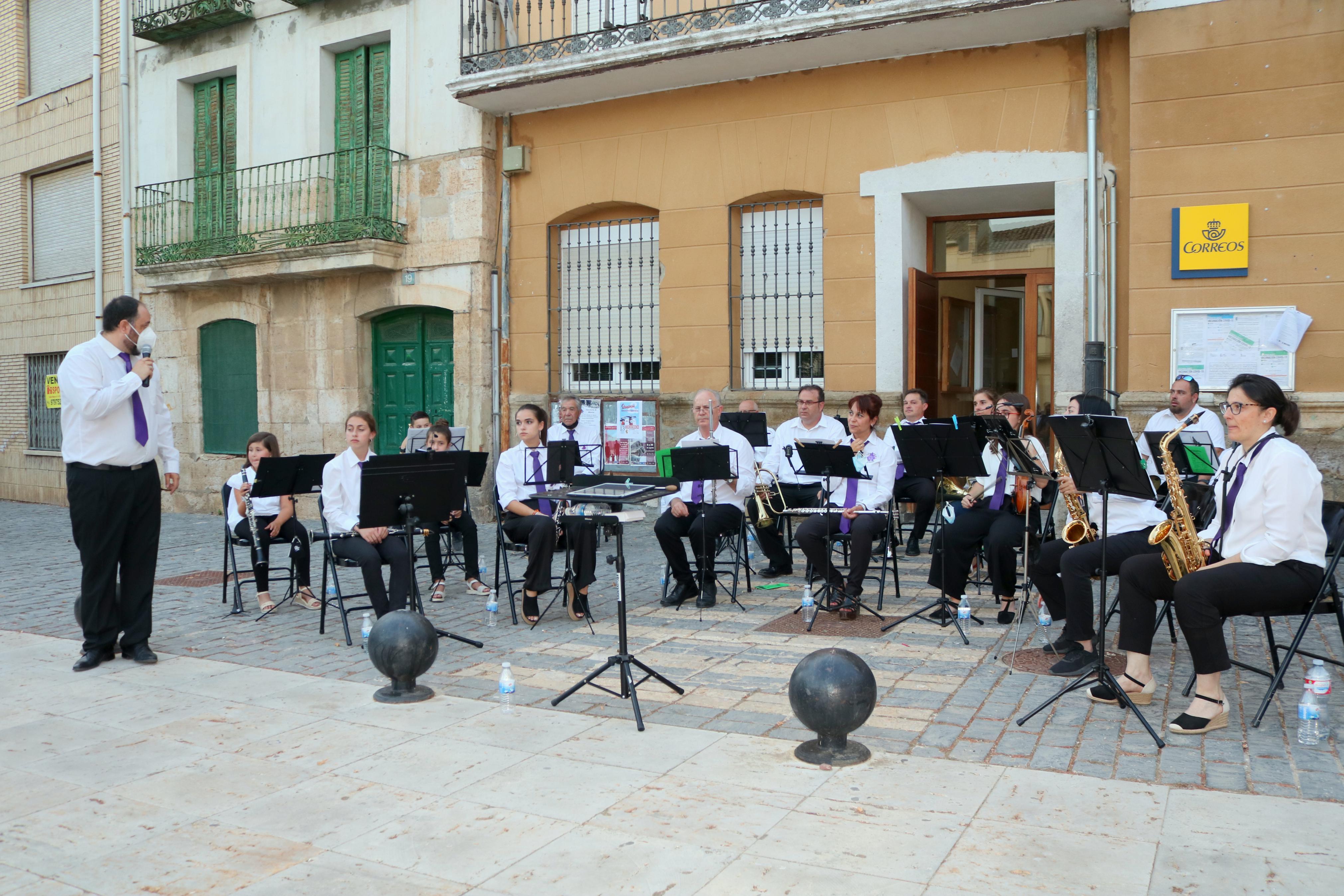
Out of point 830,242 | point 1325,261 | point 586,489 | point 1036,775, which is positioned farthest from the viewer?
point 830,242

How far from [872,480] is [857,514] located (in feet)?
1.10

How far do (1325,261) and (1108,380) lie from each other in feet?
6.76

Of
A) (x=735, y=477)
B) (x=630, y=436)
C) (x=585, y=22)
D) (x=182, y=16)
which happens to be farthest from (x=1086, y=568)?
(x=182, y=16)

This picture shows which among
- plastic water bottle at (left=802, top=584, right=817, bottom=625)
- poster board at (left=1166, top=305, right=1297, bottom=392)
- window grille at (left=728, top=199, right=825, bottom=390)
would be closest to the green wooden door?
window grille at (left=728, top=199, right=825, bottom=390)

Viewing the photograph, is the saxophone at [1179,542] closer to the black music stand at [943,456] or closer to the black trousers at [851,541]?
the black music stand at [943,456]

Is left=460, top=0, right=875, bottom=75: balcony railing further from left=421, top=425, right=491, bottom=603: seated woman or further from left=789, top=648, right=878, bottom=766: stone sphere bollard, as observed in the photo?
left=789, top=648, right=878, bottom=766: stone sphere bollard

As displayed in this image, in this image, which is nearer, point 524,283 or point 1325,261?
point 1325,261

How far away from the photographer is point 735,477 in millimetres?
8195

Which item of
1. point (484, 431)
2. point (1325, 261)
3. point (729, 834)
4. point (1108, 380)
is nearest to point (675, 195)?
point (484, 431)

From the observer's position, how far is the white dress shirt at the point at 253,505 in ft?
27.2

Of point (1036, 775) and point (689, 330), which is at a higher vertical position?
point (689, 330)

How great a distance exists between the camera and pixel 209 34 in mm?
16125

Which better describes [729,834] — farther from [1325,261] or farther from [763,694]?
[1325,261]

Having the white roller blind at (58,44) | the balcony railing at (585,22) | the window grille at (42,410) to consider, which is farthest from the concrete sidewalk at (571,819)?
the white roller blind at (58,44)
